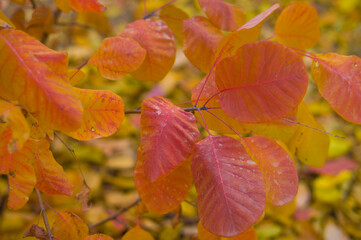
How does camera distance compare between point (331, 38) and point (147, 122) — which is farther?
point (331, 38)

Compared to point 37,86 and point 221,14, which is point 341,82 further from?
point 37,86

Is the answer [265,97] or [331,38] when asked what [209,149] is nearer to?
[265,97]

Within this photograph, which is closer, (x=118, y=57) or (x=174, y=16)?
(x=118, y=57)

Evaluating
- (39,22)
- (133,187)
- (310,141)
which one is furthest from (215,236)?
(133,187)

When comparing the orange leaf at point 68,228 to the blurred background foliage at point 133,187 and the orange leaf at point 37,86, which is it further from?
the blurred background foliage at point 133,187

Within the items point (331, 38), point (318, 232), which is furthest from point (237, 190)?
point (331, 38)

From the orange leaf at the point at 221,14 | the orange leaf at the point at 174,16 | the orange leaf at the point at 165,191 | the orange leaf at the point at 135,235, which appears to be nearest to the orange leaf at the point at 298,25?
the orange leaf at the point at 221,14

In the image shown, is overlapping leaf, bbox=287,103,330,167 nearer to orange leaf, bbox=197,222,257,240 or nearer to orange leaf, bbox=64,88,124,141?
orange leaf, bbox=197,222,257,240
